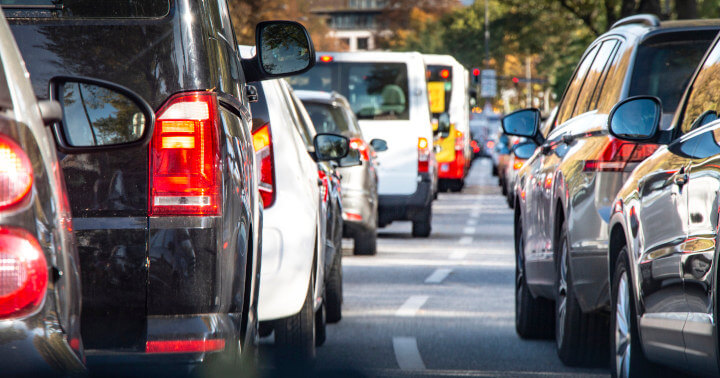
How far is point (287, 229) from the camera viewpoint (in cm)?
709

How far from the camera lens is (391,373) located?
7621 mm

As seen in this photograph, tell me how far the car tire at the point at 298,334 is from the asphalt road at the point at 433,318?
129 millimetres

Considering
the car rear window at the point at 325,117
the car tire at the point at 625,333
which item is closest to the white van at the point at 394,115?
the car rear window at the point at 325,117

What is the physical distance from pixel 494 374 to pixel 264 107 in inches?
69.3

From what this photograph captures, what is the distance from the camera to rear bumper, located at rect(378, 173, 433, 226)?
19.4 metres

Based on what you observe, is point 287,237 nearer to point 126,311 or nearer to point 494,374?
point 494,374

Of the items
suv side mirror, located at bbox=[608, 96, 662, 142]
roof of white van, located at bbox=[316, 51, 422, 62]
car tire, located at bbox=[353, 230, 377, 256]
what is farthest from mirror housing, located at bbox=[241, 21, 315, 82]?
roof of white van, located at bbox=[316, 51, 422, 62]

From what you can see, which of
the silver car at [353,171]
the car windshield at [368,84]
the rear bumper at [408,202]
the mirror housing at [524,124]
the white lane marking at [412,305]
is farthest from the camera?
the car windshield at [368,84]

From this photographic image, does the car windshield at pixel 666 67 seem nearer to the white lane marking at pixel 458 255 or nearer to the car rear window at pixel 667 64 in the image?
the car rear window at pixel 667 64

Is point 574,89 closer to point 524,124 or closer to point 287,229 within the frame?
point 524,124

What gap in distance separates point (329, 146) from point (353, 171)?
595cm

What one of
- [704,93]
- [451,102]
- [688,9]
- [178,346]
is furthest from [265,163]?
[451,102]

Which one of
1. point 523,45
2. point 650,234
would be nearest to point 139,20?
point 650,234

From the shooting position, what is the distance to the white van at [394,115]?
19.5 m
